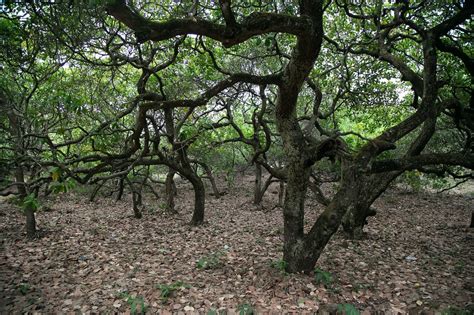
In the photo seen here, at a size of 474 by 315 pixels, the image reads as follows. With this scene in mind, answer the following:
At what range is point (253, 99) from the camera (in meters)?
11.8

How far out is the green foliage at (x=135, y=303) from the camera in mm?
4343

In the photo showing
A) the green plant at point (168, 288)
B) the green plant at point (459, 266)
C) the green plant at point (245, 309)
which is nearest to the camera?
the green plant at point (245, 309)

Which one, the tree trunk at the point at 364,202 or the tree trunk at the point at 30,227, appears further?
the tree trunk at the point at 30,227

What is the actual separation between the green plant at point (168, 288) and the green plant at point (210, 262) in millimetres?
896

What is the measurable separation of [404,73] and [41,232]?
10.1 metres

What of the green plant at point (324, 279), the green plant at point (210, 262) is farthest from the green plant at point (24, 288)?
the green plant at point (324, 279)

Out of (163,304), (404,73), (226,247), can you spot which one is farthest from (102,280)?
(404,73)

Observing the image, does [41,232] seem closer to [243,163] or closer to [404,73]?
[404,73]

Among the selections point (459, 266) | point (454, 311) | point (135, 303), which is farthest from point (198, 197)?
point (454, 311)

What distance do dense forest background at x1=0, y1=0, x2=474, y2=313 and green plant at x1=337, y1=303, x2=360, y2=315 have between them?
0.03m

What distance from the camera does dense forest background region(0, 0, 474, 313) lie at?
4.63m

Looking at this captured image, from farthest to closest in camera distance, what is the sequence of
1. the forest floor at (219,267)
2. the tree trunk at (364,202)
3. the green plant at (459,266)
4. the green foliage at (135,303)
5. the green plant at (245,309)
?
the tree trunk at (364,202) → the green plant at (459,266) → the forest floor at (219,267) → the green foliage at (135,303) → the green plant at (245,309)

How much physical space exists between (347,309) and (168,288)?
9.08 feet

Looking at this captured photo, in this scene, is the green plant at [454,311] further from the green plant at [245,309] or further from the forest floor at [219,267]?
the green plant at [245,309]
